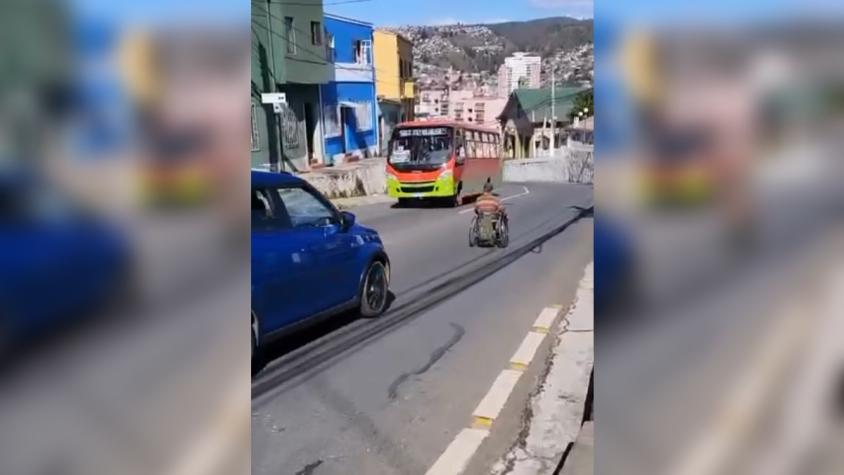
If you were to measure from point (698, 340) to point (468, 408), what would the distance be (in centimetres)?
72

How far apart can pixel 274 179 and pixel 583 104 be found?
88cm

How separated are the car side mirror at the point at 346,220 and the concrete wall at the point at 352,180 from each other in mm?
61

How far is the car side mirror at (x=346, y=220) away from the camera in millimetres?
2109

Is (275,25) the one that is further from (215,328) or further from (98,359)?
(98,359)

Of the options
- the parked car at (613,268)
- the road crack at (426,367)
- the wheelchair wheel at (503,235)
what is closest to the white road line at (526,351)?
the road crack at (426,367)

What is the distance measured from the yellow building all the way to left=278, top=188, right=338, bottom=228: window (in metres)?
0.39

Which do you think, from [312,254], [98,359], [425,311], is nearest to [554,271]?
[425,311]

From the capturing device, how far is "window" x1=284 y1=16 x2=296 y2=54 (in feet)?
6.20

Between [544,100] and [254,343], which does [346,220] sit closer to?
[254,343]

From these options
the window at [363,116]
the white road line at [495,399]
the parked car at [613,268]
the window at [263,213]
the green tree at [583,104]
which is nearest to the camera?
the parked car at [613,268]

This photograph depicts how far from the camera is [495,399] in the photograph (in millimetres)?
1903

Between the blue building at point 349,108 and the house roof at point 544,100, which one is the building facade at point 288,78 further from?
the house roof at point 544,100

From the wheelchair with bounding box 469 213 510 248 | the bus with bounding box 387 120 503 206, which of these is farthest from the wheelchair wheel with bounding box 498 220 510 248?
the bus with bounding box 387 120 503 206

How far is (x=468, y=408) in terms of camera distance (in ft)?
6.25
